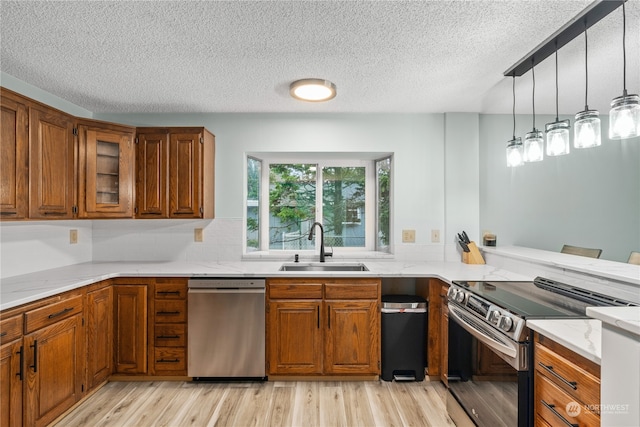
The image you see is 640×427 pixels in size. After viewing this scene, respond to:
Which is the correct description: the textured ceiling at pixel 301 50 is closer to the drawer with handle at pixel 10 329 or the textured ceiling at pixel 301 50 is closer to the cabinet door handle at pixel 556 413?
the drawer with handle at pixel 10 329

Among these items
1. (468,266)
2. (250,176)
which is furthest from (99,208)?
(468,266)

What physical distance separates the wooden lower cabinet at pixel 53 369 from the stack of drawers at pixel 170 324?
0.50 m

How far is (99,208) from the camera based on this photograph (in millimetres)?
2740

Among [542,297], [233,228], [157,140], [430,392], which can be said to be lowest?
[430,392]

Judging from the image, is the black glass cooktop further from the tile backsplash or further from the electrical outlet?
the tile backsplash

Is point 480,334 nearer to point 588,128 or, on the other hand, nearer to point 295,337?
point 588,128

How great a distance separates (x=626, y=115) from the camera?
4.57ft

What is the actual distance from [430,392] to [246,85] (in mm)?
2740

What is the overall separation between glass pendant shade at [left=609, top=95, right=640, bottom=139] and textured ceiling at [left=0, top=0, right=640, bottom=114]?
0.54 m

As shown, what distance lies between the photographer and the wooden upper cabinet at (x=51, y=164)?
7.23 ft

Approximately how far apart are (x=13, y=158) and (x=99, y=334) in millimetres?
1328

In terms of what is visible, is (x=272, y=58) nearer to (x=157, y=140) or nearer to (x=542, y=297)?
(x=157, y=140)

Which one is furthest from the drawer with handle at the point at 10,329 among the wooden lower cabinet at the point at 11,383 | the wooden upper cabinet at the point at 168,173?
the wooden upper cabinet at the point at 168,173

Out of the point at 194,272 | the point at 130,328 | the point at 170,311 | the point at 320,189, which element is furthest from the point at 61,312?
the point at 320,189
